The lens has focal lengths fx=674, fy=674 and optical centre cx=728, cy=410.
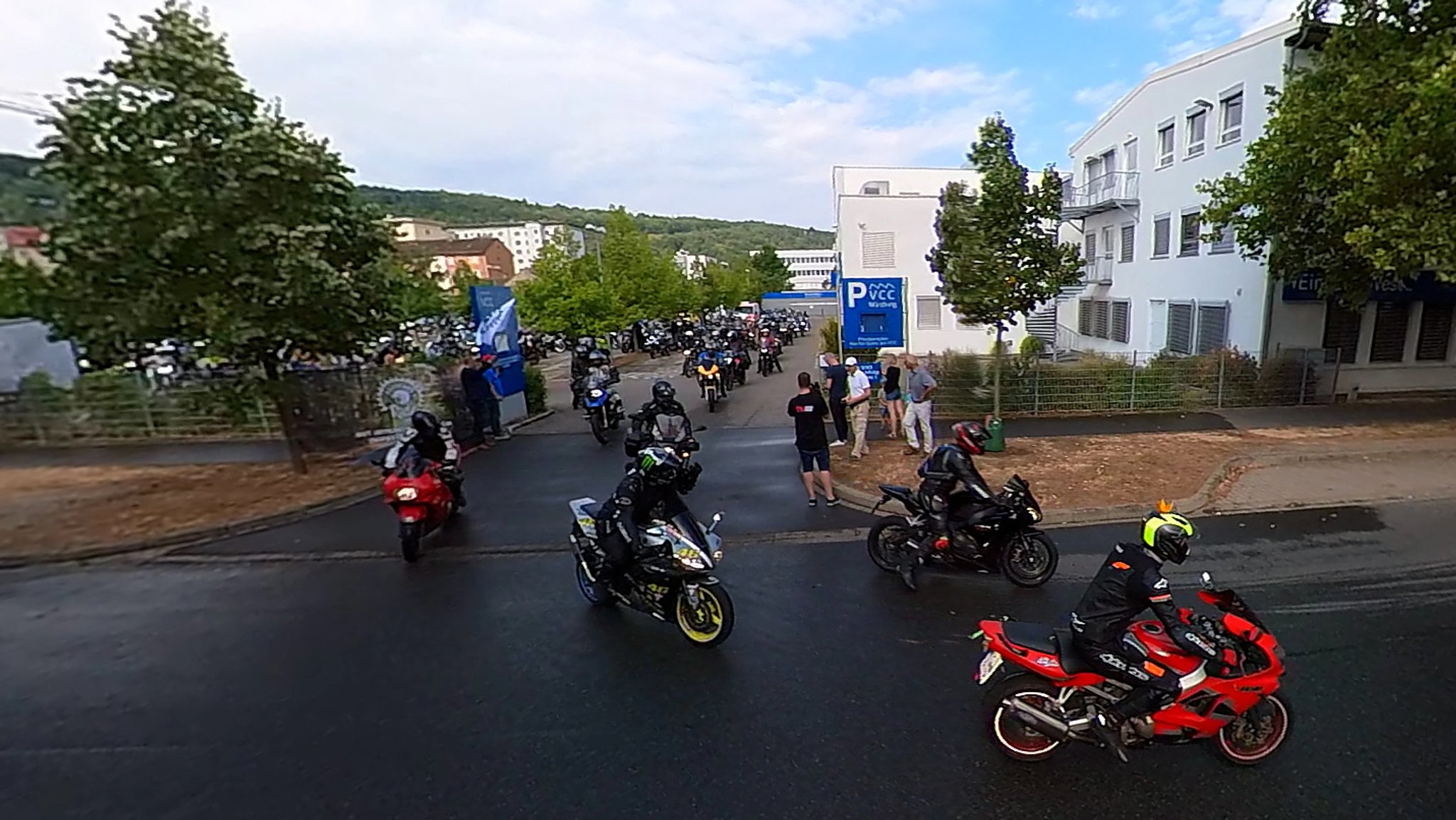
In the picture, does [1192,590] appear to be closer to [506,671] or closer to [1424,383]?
[506,671]

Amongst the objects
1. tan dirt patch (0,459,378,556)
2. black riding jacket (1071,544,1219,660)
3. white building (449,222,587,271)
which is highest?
white building (449,222,587,271)

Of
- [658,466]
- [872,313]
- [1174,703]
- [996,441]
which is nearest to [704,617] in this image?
[658,466]

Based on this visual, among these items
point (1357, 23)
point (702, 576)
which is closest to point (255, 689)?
point (702, 576)

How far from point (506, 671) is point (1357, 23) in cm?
1457

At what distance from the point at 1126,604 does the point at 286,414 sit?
1111 centimetres

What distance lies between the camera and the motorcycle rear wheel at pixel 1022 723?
11.5 feet

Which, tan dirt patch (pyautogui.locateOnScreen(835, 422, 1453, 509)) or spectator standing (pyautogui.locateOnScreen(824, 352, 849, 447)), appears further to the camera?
spectator standing (pyautogui.locateOnScreen(824, 352, 849, 447))

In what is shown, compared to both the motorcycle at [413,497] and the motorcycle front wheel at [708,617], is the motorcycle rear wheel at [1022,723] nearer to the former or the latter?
the motorcycle front wheel at [708,617]

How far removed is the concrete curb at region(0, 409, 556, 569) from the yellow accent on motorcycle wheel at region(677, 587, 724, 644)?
6.06 meters

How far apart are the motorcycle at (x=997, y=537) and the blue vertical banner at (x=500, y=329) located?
980cm

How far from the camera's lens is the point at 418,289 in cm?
1038

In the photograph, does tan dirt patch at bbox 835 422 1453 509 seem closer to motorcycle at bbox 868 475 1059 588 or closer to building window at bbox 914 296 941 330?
motorcycle at bbox 868 475 1059 588

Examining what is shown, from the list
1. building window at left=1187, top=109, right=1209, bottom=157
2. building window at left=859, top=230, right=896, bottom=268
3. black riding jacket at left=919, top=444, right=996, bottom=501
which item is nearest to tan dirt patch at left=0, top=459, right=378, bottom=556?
black riding jacket at left=919, top=444, right=996, bottom=501

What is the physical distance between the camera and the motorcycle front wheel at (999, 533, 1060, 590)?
225 inches
